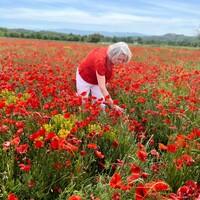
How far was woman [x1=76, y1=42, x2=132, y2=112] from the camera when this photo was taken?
4.16m

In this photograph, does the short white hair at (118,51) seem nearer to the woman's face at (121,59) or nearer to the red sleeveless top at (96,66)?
the woman's face at (121,59)

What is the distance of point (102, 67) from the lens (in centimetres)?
431

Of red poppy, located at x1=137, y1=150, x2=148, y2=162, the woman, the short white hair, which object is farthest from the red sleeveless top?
red poppy, located at x1=137, y1=150, x2=148, y2=162

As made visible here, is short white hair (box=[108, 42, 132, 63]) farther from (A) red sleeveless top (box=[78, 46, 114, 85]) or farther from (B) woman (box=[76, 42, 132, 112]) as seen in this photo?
(A) red sleeveless top (box=[78, 46, 114, 85])

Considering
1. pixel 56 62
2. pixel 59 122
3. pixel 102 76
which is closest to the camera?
pixel 59 122

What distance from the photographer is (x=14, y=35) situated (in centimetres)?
4900

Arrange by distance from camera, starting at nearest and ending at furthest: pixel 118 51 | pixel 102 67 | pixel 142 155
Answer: pixel 142 155, pixel 118 51, pixel 102 67

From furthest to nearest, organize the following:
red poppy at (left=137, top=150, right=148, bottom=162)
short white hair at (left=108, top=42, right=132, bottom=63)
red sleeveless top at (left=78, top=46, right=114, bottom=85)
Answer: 1. red sleeveless top at (left=78, top=46, right=114, bottom=85)
2. short white hair at (left=108, top=42, right=132, bottom=63)
3. red poppy at (left=137, top=150, right=148, bottom=162)

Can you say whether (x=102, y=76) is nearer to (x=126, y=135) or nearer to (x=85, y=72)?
(x=85, y=72)

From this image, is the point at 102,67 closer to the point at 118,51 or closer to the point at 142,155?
the point at 118,51

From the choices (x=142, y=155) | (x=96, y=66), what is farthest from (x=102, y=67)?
(x=142, y=155)

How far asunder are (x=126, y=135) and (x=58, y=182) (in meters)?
1.09

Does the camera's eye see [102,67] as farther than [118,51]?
Yes

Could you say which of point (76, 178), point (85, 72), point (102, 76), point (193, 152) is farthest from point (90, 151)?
point (85, 72)
